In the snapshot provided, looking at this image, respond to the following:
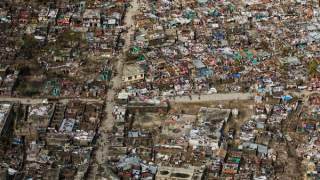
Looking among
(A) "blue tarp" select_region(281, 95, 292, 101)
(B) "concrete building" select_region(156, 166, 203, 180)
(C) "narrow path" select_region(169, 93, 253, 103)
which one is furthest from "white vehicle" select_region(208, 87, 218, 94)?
(B) "concrete building" select_region(156, 166, 203, 180)

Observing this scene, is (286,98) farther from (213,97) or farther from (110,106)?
(110,106)

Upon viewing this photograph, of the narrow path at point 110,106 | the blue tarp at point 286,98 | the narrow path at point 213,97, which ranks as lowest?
the narrow path at point 110,106

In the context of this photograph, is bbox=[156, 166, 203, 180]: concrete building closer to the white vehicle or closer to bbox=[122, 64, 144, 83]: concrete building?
the white vehicle

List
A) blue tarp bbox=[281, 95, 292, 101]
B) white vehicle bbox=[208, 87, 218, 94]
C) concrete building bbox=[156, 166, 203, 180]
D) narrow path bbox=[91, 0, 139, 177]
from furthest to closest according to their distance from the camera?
white vehicle bbox=[208, 87, 218, 94], blue tarp bbox=[281, 95, 292, 101], narrow path bbox=[91, 0, 139, 177], concrete building bbox=[156, 166, 203, 180]

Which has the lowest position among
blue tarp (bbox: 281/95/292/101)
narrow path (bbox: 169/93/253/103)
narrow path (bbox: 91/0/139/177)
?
narrow path (bbox: 91/0/139/177)

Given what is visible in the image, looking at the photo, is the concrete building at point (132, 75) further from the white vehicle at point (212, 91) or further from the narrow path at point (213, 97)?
the white vehicle at point (212, 91)

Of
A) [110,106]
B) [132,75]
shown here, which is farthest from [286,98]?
[110,106]

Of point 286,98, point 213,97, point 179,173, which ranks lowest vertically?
point 179,173

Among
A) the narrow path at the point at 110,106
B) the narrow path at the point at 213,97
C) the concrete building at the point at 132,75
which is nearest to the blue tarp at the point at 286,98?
the narrow path at the point at 213,97

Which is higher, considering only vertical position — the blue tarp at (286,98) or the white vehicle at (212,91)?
the blue tarp at (286,98)

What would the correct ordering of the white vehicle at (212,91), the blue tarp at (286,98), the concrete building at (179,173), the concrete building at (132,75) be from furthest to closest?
the concrete building at (132,75)
the white vehicle at (212,91)
the blue tarp at (286,98)
the concrete building at (179,173)

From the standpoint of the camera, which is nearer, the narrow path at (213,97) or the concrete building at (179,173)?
the concrete building at (179,173)

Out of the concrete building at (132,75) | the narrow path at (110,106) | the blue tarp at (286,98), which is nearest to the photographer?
the narrow path at (110,106)
